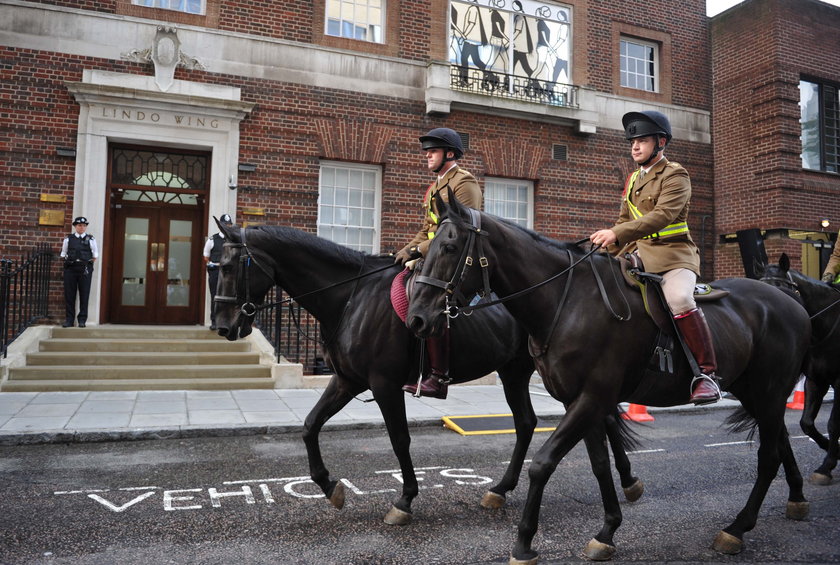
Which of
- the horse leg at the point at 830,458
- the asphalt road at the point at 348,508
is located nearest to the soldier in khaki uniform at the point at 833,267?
the asphalt road at the point at 348,508

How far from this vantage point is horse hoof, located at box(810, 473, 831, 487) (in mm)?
5598

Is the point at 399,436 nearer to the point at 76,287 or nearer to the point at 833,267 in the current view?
the point at 833,267

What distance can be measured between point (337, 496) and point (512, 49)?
39.8 ft

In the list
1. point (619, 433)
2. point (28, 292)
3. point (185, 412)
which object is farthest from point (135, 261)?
point (619, 433)

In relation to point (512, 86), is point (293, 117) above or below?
below

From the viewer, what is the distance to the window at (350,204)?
41.6 feet

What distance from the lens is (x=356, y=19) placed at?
13000mm

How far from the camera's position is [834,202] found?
1531 centimetres

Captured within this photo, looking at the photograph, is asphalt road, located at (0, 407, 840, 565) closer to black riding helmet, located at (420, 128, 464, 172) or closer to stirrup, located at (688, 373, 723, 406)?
Result: stirrup, located at (688, 373, 723, 406)

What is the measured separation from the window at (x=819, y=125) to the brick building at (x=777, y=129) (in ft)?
0.08

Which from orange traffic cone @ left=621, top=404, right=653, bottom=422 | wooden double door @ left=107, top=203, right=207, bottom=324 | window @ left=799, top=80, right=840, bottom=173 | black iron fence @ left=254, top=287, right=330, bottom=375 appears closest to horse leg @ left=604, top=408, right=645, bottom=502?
orange traffic cone @ left=621, top=404, right=653, bottom=422

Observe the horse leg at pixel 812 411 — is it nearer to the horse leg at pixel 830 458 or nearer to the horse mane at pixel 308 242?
the horse leg at pixel 830 458

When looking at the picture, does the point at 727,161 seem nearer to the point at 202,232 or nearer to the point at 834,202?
the point at 834,202

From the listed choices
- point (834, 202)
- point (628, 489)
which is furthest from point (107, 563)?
point (834, 202)
